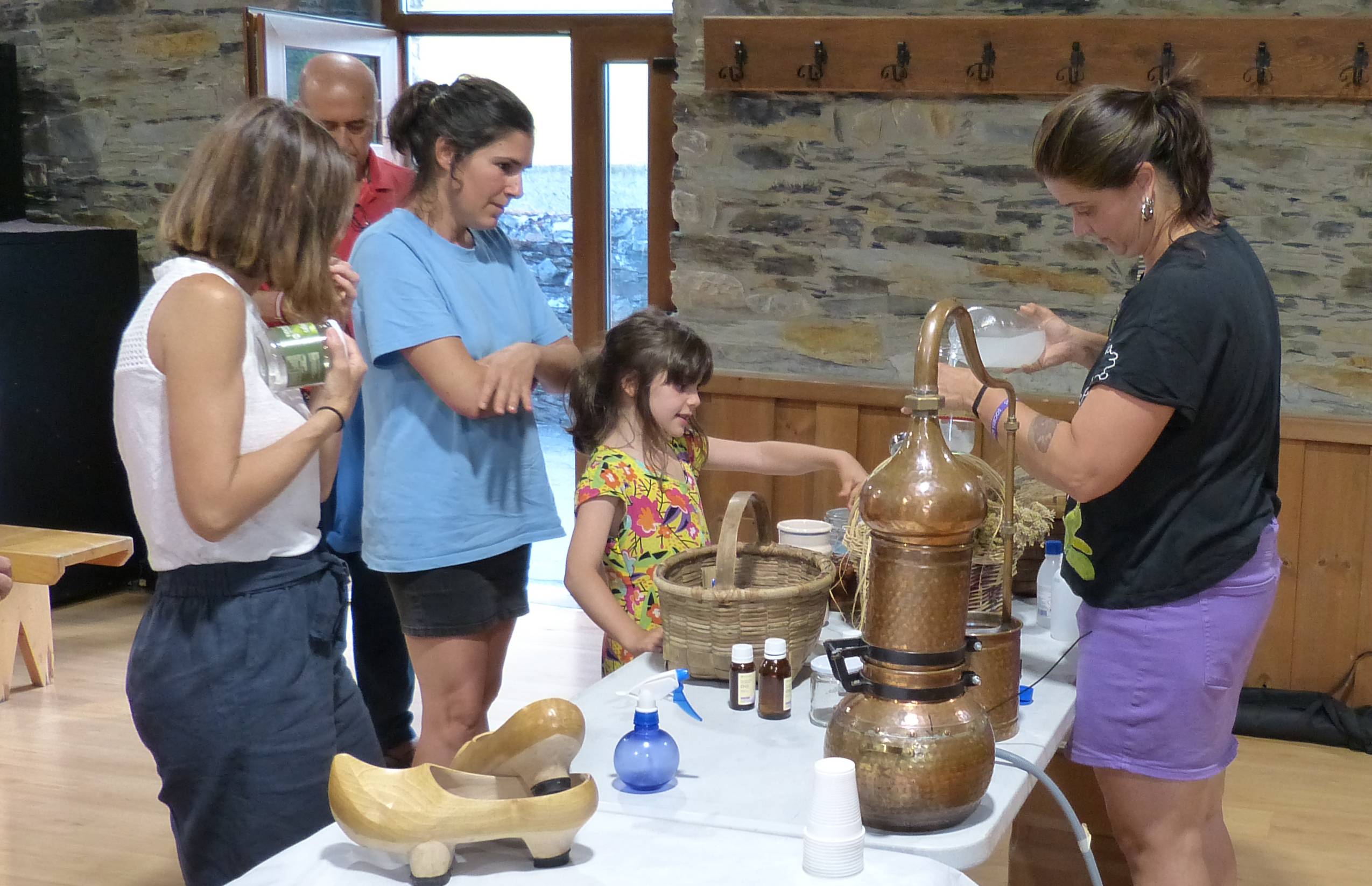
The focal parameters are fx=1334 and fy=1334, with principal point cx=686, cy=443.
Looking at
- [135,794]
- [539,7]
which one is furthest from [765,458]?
[539,7]

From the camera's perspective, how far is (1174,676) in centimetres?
178

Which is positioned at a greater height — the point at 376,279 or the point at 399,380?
the point at 376,279

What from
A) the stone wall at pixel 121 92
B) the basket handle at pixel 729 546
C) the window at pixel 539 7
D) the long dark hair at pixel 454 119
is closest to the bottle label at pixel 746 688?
the basket handle at pixel 729 546

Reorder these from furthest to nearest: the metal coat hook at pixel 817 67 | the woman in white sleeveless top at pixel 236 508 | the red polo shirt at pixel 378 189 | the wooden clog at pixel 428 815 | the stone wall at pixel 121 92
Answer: the stone wall at pixel 121 92 → the metal coat hook at pixel 817 67 → the red polo shirt at pixel 378 189 → the woman in white sleeveless top at pixel 236 508 → the wooden clog at pixel 428 815

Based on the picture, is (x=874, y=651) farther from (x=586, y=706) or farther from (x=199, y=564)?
(x=199, y=564)

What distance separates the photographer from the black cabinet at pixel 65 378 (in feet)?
15.6

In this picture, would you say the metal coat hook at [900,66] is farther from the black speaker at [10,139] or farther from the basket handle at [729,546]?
the black speaker at [10,139]

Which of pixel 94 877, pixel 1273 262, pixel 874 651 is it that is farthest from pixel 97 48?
pixel 874 651

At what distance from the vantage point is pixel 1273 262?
3.87 m

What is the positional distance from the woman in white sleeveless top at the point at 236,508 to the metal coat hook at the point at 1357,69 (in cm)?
299

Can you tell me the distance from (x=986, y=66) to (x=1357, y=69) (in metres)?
1.00

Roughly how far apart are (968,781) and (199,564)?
1.01 metres

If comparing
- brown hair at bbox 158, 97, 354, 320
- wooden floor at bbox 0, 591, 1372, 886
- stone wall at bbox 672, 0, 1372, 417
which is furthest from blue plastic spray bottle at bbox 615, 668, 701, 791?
stone wall at bbox 672, 0, 1372, 417

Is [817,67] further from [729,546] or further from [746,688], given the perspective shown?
[746,688]
